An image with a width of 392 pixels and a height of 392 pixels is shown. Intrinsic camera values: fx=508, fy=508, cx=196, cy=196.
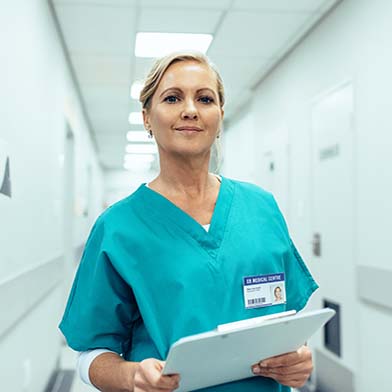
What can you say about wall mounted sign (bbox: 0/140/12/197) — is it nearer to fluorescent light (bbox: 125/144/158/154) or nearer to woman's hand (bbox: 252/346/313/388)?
woman's hand (bbox: 252/346/313/388)

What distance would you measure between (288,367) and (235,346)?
19cm

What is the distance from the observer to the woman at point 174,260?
968 millimetres

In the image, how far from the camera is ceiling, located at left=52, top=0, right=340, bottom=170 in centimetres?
326

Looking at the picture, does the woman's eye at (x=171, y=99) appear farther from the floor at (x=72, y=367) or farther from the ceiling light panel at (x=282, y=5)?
the floor at (x=72, y=367)

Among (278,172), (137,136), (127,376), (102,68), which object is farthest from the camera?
(137,136)

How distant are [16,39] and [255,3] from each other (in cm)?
160

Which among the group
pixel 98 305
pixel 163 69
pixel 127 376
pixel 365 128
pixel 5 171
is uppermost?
pixel 365 128

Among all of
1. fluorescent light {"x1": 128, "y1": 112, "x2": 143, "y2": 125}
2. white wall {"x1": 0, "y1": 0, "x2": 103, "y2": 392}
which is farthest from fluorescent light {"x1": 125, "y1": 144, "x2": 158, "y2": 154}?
white wall {"x1": 0, "y1": 0, "x2": 103, "y2": 392}

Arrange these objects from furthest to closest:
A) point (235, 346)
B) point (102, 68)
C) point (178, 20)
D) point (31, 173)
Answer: point (102, 68) < point (178, 20) < point (31, 173) < point (235, 346)

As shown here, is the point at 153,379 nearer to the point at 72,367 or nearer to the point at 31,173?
the point at 31,173

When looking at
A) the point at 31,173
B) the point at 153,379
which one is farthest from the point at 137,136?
the point at 153,379

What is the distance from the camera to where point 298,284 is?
1.14 m

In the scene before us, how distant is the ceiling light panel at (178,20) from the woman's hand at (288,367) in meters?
2.79

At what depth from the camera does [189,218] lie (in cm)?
106
